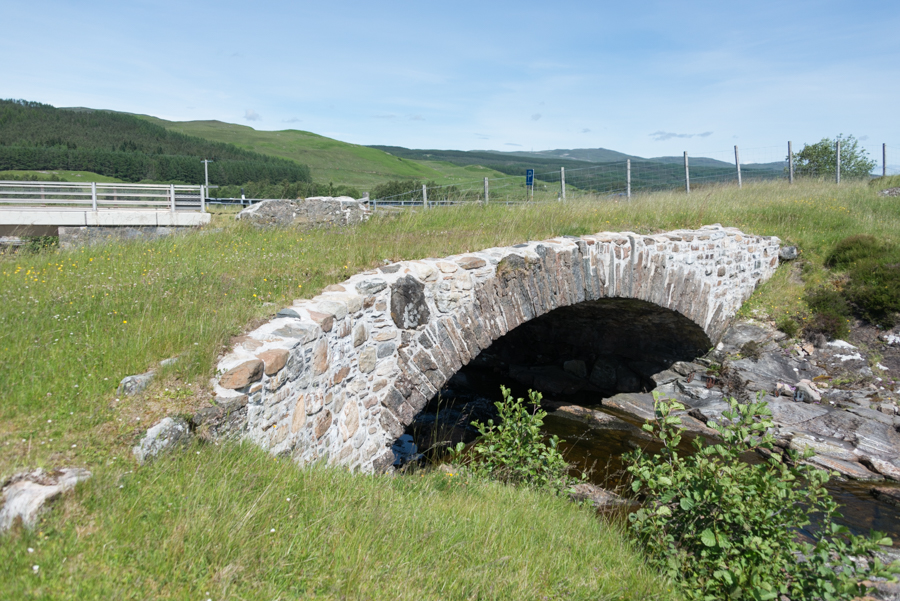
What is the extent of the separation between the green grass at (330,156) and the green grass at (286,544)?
9308cm

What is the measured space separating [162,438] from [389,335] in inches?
112

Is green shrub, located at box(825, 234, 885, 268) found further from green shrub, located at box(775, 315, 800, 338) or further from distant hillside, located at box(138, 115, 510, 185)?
distant hillside, located at box(138, 115, 510, 185)

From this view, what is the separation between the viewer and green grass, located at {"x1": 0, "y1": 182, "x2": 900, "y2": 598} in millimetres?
2480

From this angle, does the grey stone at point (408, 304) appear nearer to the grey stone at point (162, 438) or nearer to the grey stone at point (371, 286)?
the grey stone at point (371, 286)

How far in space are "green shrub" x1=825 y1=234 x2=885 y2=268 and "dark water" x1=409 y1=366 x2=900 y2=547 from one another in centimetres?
694

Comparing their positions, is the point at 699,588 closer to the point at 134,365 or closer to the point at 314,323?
the point at 314,323

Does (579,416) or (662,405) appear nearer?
(662,405)

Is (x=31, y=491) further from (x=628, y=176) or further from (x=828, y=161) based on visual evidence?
(x=828, y=161)

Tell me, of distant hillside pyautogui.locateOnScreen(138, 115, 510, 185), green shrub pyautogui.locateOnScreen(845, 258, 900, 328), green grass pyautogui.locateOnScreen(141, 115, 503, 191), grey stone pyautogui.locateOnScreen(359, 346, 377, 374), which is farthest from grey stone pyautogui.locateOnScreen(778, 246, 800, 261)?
distant hillside pyautogui.locateOnScreen(138, 115, 510, 185)

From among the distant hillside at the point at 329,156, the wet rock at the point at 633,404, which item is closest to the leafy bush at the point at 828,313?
the wet rock at the point at 633,404

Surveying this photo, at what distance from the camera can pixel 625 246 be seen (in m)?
8.88

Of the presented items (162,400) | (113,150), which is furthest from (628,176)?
(113,150)

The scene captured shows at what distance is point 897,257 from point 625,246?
8.34 m

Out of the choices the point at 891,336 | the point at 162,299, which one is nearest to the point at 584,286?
the point at 162,299
